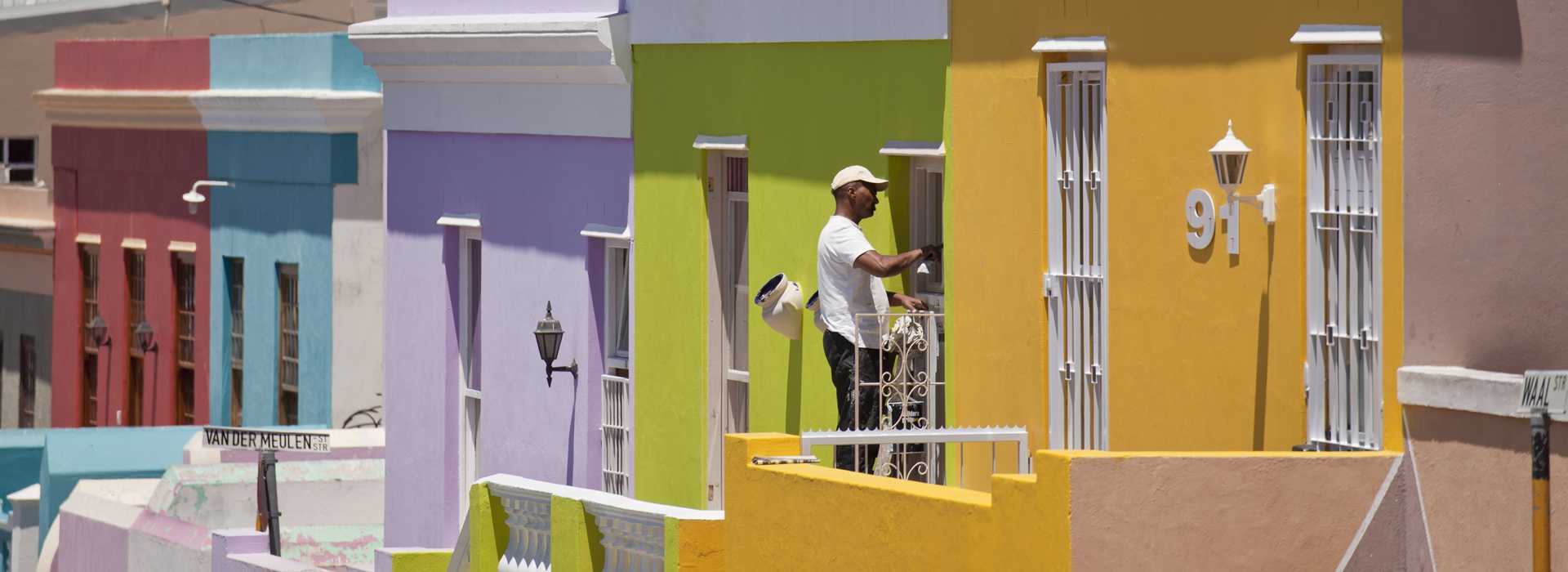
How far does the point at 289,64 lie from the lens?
25500 mm

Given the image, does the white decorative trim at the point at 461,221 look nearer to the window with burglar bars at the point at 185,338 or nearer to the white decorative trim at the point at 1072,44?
the white decorative trim at the point at 1072,44

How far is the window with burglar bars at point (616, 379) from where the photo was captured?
53.1 feet

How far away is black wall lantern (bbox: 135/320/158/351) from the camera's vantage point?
27344mm

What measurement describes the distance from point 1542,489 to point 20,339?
26.2 metres

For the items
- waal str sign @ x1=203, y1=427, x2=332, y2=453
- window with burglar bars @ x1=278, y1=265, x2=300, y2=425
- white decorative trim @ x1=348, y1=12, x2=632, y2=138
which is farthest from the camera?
window with burglar bars @ x1=278, y1=265, x2=300, y2=425

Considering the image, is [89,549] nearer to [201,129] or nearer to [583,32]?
[201,129]

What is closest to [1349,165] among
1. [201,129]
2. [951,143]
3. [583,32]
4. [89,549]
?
[951,143]

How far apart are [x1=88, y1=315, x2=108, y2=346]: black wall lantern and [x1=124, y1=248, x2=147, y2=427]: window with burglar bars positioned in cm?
23

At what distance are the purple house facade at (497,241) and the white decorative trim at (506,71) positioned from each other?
1 centimetres

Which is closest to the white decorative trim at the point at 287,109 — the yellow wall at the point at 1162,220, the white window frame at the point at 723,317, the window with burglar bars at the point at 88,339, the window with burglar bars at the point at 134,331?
the window with burglar bars at the point at 134,331

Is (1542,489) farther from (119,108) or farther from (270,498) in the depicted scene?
(119,108)

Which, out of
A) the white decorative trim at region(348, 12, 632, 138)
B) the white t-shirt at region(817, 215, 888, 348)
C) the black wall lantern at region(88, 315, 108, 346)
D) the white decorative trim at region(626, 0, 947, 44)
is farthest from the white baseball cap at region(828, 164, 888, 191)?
the black wall lantern at region(88, 315, 108, 346)

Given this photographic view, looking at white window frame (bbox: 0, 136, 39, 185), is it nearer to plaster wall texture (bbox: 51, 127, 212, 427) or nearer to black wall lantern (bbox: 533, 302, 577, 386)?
plaster wall texture (bbox: 51, 127, 212, 427)

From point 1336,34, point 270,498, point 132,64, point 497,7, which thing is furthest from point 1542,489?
point 132,64
